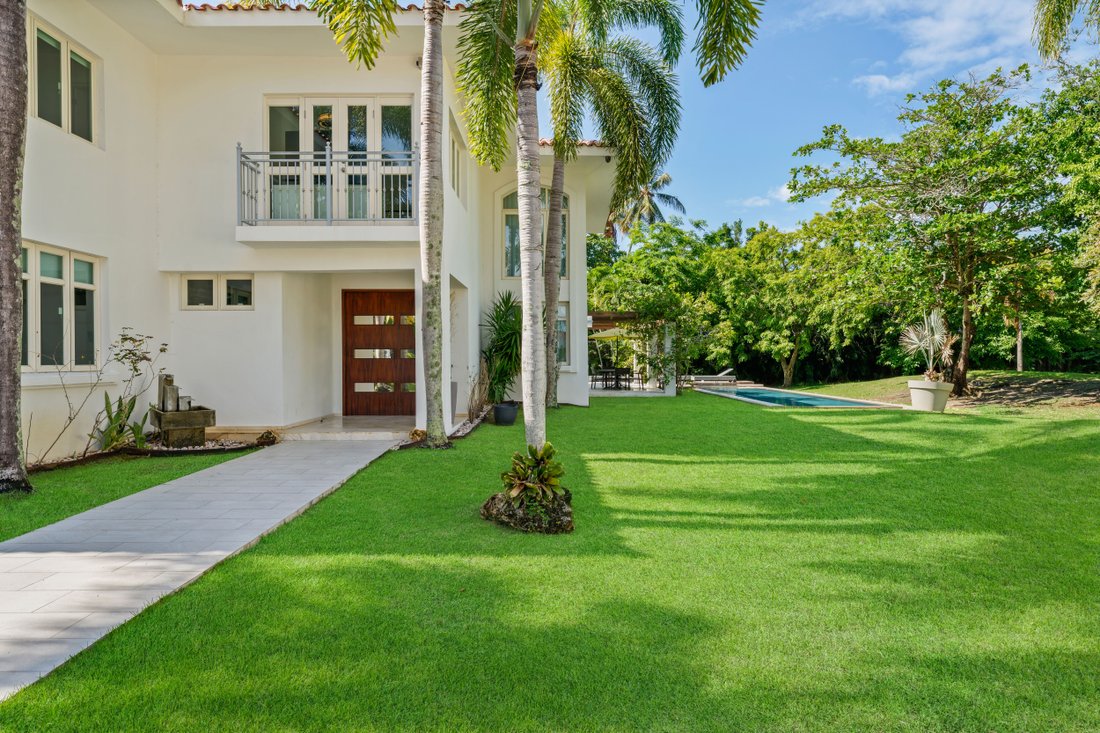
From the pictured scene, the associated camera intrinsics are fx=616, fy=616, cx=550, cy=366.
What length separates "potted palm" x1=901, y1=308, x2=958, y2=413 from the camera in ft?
48.9

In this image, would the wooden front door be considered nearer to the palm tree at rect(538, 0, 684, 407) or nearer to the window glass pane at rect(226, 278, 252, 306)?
the window glass pane at rect(226, 278, 252, 306)

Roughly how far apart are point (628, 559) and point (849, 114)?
18.7 m

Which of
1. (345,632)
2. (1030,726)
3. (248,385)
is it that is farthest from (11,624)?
(248,385)

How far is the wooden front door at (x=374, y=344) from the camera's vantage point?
1239 cm

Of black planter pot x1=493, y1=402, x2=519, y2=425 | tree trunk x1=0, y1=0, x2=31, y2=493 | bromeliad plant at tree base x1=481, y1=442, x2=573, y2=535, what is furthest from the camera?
black planter pot x1=493, y1=402, x2=519, y2=425

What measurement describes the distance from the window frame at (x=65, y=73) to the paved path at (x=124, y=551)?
483 cm

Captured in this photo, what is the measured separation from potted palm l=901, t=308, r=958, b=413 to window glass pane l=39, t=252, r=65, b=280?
670 inches

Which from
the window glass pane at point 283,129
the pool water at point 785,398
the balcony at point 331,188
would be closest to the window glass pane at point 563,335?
the pool water at point 785,398

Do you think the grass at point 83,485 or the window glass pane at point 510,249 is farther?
the window glass pane at point 510,249

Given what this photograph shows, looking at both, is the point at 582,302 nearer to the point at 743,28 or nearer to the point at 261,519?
the point at 743,28

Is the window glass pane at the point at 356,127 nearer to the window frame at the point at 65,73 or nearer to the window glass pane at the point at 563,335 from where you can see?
the window frame at the point at 65,73

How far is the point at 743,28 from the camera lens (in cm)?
652

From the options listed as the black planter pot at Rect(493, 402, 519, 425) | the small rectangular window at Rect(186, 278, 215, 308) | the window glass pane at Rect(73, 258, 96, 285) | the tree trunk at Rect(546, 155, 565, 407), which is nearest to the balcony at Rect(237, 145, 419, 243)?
the small rectangular window at Rect(186, 278, 215, 308)

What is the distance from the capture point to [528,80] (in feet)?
19.3
